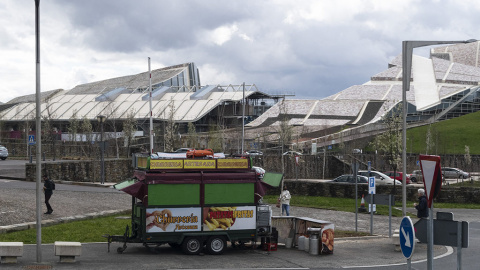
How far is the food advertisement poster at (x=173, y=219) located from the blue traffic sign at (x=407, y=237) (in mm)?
10638

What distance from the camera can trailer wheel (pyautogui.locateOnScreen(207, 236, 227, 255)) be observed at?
19547 millimetres

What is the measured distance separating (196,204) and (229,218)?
1.11 meters

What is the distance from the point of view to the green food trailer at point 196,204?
19.0 meters

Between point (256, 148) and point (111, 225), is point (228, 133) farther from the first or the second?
point (111, 225)

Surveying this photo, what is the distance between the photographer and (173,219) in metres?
19.2

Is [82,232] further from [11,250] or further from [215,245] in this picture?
[11,250]

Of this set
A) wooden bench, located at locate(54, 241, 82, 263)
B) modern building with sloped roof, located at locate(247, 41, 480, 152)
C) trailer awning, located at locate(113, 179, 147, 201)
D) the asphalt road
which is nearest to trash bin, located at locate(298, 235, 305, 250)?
the asphalt road

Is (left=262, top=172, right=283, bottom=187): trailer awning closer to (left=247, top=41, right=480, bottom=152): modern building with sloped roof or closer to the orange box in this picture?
the orange box

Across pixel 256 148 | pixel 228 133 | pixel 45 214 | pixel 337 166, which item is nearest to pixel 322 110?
pixel 228 133

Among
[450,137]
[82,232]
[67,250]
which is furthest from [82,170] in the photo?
[450,137]

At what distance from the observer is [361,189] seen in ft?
132

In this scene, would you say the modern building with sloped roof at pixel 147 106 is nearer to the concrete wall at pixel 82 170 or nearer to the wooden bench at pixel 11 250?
the concrete wall at pixel 82 170

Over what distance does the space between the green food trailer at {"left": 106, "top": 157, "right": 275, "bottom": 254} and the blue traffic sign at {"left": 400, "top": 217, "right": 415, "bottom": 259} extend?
10.5 meters

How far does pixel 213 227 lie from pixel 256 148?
174 feet
